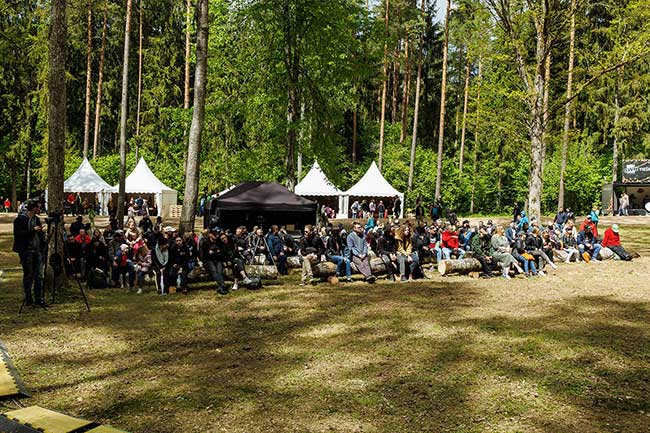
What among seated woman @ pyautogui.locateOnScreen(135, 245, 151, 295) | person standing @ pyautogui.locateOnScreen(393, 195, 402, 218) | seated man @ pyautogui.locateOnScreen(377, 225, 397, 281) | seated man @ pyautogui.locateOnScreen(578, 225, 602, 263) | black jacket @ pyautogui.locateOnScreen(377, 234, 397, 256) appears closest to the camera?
seated woman @ pyautogui.locateOnScreen(135, 245, 151, 295)

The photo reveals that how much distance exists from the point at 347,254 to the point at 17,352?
7.90 metres

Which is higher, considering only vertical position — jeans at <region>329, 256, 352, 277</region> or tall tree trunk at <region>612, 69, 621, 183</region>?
tall tree trunk at <region>612, 69, 621, 183</region>

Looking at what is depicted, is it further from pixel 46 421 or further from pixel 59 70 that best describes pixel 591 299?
pixel 59 70

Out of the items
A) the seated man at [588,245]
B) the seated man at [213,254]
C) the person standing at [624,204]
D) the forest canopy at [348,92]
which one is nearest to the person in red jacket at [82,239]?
the seated man at [213,254]

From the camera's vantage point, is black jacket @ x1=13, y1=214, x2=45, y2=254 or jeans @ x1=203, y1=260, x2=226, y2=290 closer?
black jacket @ x1=13, y1=214, x2=45, y2=254

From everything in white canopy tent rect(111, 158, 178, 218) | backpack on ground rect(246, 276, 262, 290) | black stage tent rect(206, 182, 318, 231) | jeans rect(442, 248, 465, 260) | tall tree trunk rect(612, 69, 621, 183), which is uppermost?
tall tree trunk rect(612, 69, 621, 183)

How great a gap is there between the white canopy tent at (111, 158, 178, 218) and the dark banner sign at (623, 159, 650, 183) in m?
30.2

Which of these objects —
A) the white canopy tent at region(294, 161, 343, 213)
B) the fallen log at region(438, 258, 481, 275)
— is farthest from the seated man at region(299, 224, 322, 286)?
the white canopy tent at region(294, 161, 343, 213)

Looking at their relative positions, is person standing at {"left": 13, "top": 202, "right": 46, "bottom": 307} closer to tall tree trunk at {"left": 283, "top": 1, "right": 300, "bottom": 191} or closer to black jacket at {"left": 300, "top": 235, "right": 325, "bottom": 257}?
black jacket at {"left": 300, "top": 235, "right": 325, "bottom": 257}

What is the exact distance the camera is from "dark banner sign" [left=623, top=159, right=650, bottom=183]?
121ft

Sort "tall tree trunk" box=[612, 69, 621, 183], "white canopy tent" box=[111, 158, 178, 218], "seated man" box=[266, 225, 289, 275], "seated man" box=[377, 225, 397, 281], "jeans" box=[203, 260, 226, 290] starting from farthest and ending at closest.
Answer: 1. "tall tree trunk" box=[612, 69, 621, 183]
2. "white canopy tent" box=[111, 158, 178, 218]
3. "seated man" box=[266, 225, 289, 275]
4. "seated man" box=[377, 225, 397, 281]
5. "jeans" box=[203, 260, 226, 290]

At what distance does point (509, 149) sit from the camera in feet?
137

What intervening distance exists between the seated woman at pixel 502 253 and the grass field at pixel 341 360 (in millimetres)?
2360

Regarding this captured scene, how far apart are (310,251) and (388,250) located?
7.05 feet
